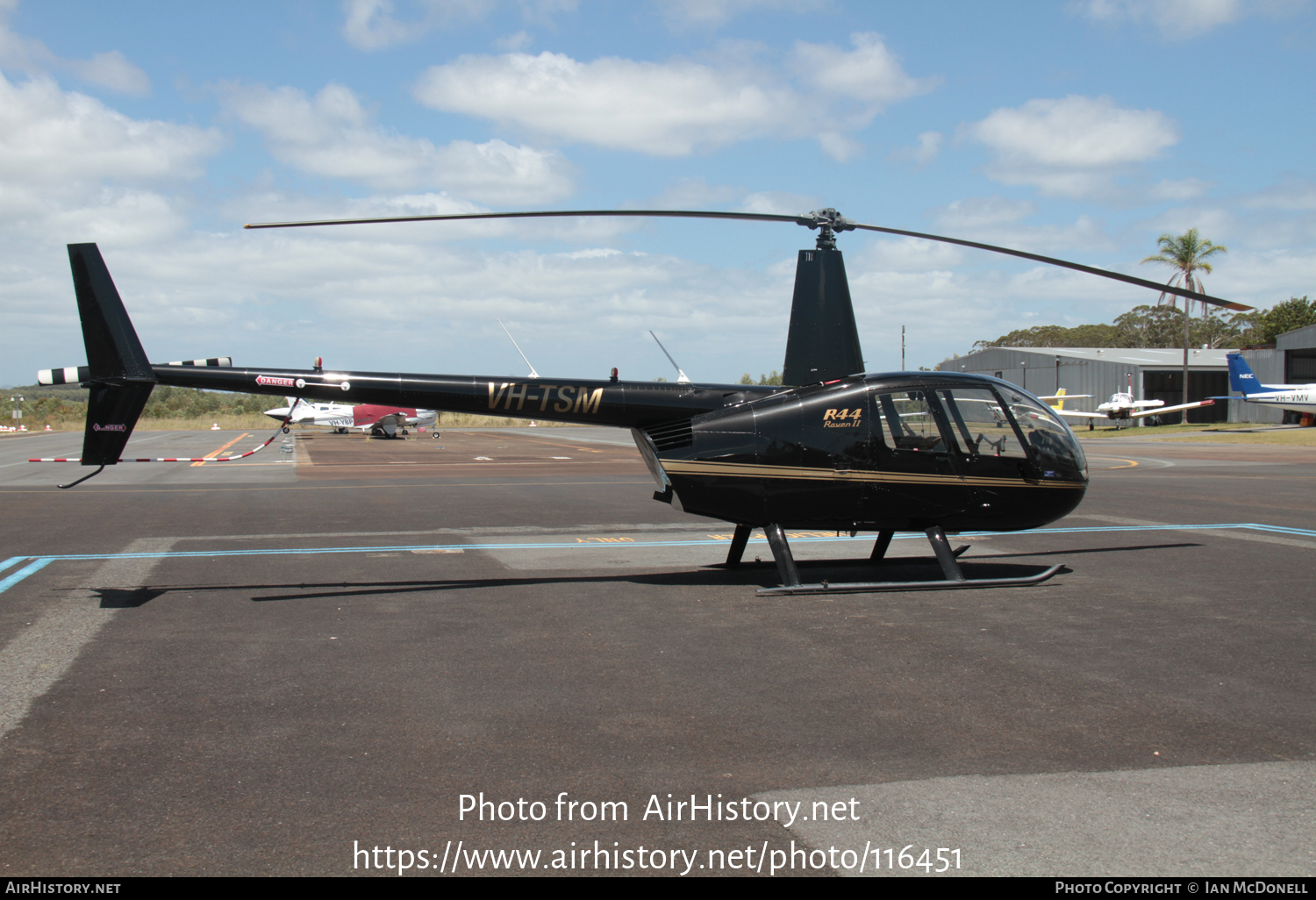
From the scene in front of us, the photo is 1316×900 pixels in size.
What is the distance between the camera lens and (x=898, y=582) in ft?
30.7

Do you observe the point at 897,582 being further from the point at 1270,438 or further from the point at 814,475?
the point at 1270,438

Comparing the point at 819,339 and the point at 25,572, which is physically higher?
the point at 819,339

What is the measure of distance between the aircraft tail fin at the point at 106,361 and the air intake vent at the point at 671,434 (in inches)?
201

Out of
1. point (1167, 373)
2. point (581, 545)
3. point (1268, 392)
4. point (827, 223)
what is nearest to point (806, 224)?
point (827, 223)

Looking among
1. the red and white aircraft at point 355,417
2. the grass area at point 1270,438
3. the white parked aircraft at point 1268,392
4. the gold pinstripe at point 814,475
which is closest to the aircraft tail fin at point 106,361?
the gold pinstripe at point 814,475

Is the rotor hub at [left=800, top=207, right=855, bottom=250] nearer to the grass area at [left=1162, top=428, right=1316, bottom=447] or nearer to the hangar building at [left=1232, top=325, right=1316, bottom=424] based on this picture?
the grass area at [left=1162, top=428, right=1316, bottom=447]

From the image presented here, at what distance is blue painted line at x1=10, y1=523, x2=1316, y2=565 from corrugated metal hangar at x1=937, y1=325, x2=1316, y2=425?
6498 cm

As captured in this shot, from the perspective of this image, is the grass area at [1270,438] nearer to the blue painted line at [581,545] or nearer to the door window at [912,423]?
the blue painted line at [581,545]

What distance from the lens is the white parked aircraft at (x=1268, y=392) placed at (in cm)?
5409

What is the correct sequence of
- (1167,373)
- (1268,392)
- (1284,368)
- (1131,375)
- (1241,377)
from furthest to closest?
(1167,373) < (1131,375) < (1284,368) < (1241,377) < (1268,392)

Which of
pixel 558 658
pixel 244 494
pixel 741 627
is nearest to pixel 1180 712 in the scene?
pixel 741 627

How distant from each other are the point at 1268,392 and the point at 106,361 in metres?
63.5

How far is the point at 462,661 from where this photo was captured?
6.60 meters

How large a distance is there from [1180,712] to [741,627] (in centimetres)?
331
